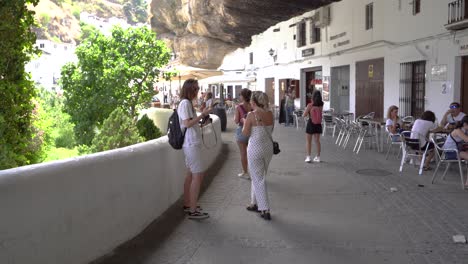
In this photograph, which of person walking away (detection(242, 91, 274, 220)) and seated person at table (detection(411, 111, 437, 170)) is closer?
person walking away (detection(242, 91, 274, 220))

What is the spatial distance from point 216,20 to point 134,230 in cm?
2668

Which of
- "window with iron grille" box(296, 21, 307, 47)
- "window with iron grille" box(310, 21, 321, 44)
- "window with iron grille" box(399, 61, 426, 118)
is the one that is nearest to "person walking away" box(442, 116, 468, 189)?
"window with iron grille" box(399, 61, 426, 118)

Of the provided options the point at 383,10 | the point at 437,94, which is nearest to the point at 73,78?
the point at 437,94

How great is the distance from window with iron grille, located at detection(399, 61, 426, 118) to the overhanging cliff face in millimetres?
4824

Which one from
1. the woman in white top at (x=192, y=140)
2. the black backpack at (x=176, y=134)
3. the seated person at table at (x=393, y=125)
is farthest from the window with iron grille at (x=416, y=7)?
the black backpack at (x=176, y=134)

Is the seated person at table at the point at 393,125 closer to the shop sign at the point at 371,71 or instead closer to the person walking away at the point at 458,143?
the person walking away at the point at 458,143

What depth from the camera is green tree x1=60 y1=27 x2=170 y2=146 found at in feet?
35.3

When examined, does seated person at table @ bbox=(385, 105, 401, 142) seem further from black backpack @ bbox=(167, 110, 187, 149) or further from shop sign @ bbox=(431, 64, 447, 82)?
black backpack @ bbox=(167, 110, 187, 149)

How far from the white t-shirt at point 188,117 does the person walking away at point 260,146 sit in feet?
2.10

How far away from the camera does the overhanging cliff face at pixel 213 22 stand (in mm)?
20266

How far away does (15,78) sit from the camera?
5.23 meters

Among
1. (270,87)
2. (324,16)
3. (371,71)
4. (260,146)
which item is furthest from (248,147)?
(270,87)

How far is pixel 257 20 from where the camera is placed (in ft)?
82.1

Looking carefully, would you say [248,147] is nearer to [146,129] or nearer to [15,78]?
[15,78]
